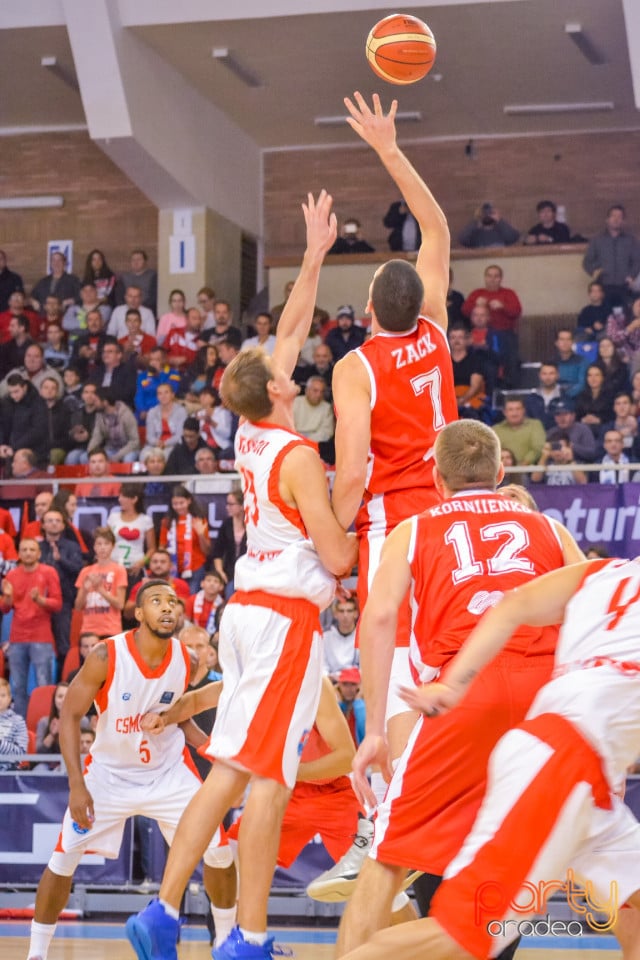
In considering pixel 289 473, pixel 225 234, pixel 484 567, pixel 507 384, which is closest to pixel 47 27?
pixel 225 234

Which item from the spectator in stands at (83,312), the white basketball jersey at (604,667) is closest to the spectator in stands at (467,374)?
the spectator in stands at (83,312)

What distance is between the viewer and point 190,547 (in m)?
13.0

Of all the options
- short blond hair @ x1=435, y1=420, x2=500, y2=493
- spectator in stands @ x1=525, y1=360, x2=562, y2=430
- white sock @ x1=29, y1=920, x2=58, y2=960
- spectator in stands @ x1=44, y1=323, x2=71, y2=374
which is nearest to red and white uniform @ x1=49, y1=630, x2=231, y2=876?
white sock @ x1=29, y1=920, x2=58, y2=960

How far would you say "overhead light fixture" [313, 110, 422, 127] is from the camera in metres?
19.1

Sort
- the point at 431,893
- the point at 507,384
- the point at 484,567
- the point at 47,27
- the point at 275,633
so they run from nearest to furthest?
the point at 484,567 → the point at 431,893 → the point at 275,633 → the point at 507,384 → the point at 47,27

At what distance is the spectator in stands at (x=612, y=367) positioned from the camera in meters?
14.0

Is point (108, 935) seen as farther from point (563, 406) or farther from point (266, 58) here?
point (266, 58)

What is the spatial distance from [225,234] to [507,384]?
593cm

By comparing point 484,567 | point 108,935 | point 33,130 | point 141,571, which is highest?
point 33,130

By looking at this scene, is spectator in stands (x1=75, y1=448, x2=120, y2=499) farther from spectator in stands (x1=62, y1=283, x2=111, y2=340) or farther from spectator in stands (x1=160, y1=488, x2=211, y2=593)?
spectator in stands (x1=62, y1=283, x2=111, y2=340)

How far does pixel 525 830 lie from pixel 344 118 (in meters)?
16.4

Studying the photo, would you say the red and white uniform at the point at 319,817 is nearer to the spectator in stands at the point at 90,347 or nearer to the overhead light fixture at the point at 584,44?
the spectator in stands at the point at 90,347

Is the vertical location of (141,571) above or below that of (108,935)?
above

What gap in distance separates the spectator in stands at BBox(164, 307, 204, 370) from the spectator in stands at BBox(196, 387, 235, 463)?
187 centimetres
